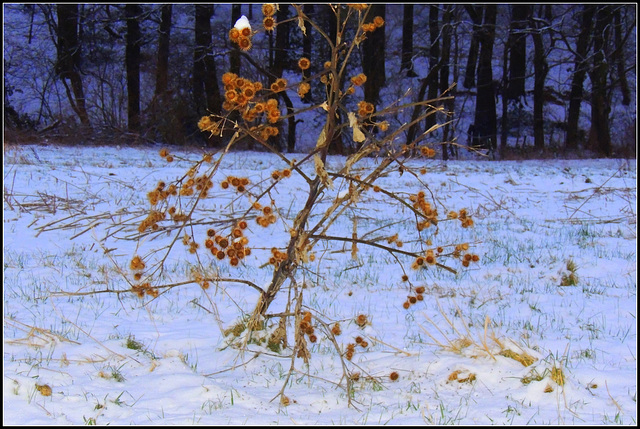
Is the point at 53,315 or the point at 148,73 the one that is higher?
the point at 148,73

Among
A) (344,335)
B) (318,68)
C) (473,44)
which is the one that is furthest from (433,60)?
(344,335)

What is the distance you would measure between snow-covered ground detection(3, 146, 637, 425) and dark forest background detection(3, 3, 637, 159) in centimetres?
1009

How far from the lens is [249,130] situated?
2.83m

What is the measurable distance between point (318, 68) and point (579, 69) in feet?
35.4

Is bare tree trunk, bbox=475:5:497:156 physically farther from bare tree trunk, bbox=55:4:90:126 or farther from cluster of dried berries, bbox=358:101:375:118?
cluster of dried berries, bbox=358:101:375:118

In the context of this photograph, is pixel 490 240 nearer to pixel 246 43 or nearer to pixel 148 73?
pixel 246 43

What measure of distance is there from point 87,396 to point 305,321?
3.20 ft

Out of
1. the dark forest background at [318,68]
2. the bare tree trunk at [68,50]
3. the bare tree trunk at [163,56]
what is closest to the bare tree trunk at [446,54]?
the dark forest background at [318,68]

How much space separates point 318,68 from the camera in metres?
27.1

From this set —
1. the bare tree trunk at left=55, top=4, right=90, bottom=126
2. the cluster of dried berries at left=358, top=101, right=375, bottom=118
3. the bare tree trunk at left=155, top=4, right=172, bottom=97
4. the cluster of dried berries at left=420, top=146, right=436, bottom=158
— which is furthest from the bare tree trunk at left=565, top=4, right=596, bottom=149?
the cluster of dried berries at left=358, top=101, right=375, bottom=118

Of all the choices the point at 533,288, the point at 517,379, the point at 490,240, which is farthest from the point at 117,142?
the point at 517,379

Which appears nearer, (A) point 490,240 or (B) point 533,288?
(B) point 533,288

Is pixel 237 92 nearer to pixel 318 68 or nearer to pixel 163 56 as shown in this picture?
pixel 163 56

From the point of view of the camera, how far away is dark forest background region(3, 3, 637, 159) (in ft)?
67.7
